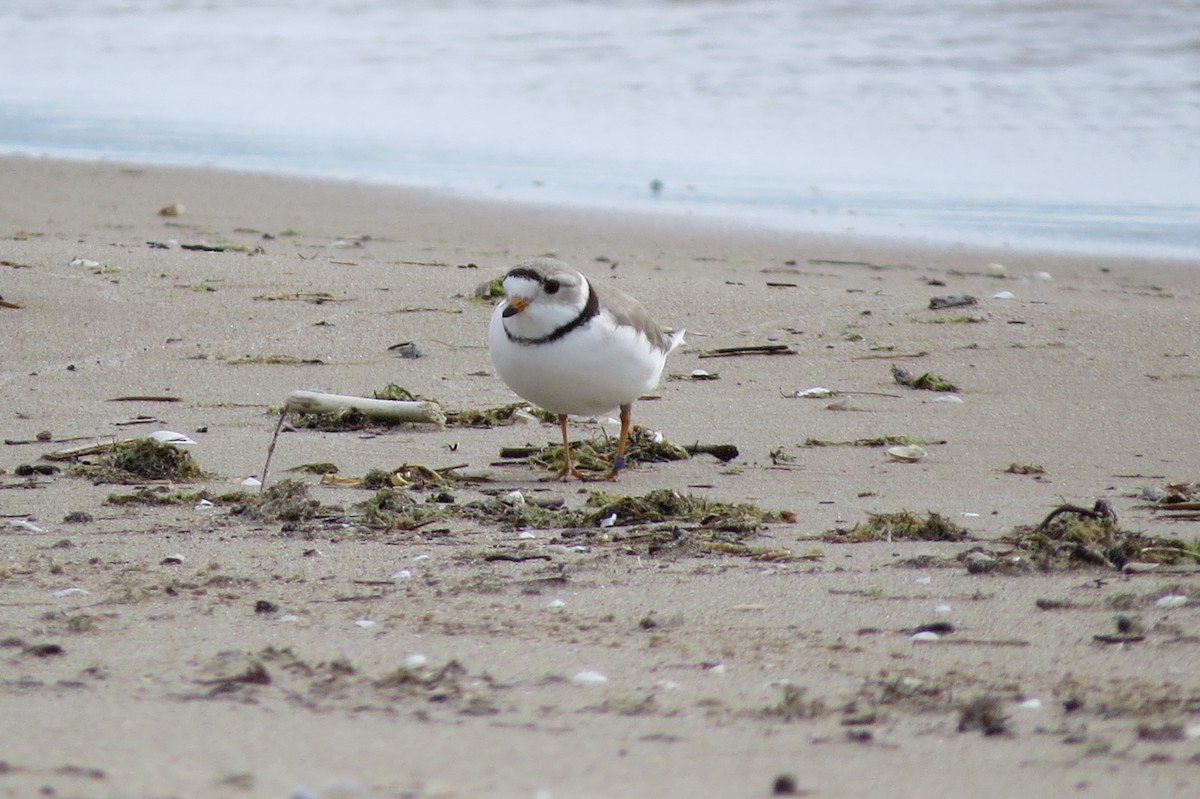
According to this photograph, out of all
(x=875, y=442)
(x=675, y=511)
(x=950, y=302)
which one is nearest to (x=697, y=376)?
(x=875, y=442)

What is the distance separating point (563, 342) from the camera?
5539mm

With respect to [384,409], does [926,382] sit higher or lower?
higher

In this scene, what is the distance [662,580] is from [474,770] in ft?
4.93

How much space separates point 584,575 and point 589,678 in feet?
3.01

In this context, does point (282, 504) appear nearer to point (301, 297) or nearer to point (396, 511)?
point (396, 511)

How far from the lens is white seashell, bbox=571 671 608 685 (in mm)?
3340

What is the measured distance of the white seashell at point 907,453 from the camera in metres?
5.87

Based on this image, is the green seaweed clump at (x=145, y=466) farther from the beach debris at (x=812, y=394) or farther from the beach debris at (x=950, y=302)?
the beach debris at (x=950, y=302)

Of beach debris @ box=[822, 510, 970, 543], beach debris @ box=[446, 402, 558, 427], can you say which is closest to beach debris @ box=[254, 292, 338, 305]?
beach debris @ box=[446, 402, 558, 427]

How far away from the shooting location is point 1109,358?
7.50m

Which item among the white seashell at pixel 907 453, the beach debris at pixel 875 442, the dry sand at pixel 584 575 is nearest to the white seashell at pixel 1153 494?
the dry sand at pixel 584 575

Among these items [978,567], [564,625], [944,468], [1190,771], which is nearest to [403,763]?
[564,625]

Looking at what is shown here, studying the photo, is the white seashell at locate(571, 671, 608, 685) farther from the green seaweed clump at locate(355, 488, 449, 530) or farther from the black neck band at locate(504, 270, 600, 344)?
the black neck band at locate(504, 270, 600, 344)

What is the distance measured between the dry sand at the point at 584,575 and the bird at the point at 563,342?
34cm
